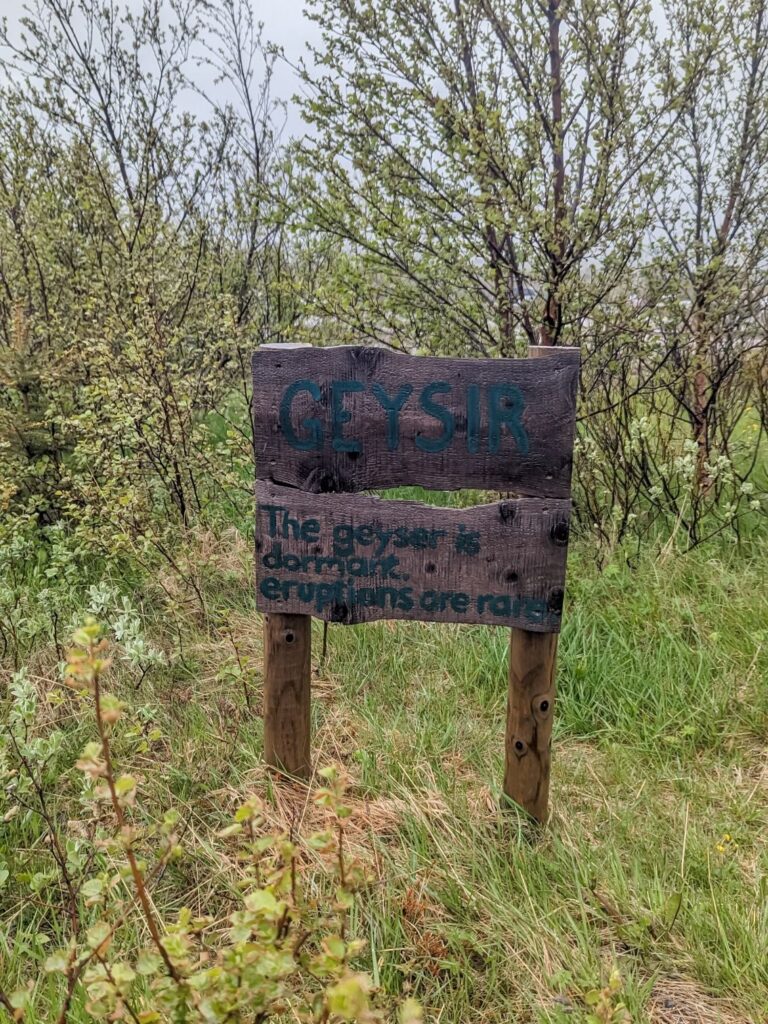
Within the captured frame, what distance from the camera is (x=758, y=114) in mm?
4363

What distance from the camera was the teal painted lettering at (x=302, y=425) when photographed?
7.55 ft

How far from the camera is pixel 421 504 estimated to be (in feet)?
7.71

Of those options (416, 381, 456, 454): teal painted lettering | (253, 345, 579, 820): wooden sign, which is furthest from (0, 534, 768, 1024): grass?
(416, 381, 456, 454): teal painted lettering

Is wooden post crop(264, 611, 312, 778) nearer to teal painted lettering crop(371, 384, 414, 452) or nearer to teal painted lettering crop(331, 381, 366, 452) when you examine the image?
teal painted lettering crop(331, 381, 366, 452)

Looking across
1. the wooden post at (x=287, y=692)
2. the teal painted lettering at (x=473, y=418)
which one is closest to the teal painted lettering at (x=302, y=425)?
the teal painted lettering at (x=473, y=418)

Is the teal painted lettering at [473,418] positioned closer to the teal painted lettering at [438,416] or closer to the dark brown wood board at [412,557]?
the teal painted lettering at [438,416]

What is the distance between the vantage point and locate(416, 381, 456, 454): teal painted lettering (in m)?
2.23

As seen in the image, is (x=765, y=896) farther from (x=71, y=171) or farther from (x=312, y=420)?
(x=71, y=171)

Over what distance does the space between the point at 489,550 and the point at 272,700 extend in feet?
3.11

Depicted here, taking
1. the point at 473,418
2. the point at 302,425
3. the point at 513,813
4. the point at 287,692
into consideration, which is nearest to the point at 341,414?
the point at 302,425

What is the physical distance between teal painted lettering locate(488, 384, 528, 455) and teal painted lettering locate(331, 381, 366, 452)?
0.40 m

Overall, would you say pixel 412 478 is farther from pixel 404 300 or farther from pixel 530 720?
pixel 404 300

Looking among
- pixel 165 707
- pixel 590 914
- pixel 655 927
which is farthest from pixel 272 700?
pixel 655 927

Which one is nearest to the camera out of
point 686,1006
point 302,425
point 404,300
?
point 686,1006
